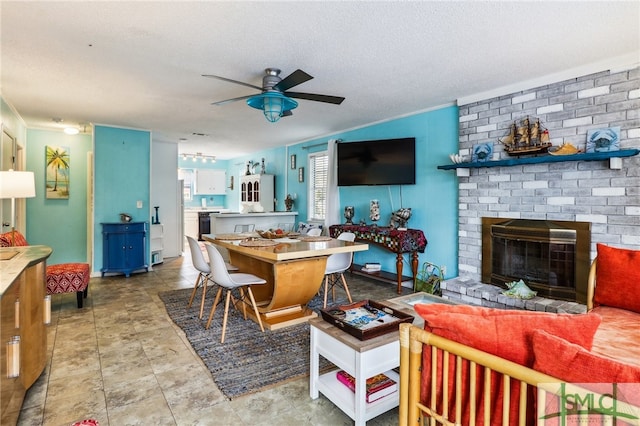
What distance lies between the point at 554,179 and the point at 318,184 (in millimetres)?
4191

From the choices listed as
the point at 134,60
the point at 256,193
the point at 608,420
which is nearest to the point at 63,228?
the point at 256,193

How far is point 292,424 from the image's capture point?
6.05 ft

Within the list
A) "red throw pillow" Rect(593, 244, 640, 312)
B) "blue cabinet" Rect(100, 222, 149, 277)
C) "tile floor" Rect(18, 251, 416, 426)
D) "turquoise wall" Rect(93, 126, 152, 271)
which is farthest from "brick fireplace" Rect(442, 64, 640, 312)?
"turquoise wall" Rect(93, 126, 152, 271)

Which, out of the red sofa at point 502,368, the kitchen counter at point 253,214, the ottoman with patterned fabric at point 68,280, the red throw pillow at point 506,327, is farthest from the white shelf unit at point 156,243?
the red throw pillow at point 506,327

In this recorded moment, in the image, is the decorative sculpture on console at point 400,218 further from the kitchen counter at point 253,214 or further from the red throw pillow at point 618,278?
the kitchen counter at point 253,214

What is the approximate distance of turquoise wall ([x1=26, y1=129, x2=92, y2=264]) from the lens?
5645 millimetres

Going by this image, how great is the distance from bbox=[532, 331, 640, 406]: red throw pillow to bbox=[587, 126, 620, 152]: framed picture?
2.95 m

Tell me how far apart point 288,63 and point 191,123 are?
10.1ft

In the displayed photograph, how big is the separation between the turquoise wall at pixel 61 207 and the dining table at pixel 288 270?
152 inches

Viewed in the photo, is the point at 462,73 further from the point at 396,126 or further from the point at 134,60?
the point at 134,60

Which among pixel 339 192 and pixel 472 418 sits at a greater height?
pixel 339 192

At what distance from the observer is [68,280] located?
3.65m

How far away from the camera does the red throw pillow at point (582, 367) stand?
78cm

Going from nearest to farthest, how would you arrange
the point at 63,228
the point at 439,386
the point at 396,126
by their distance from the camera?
1. the point at 439,386
2. the point at 396,126
3. the point at 63,228
